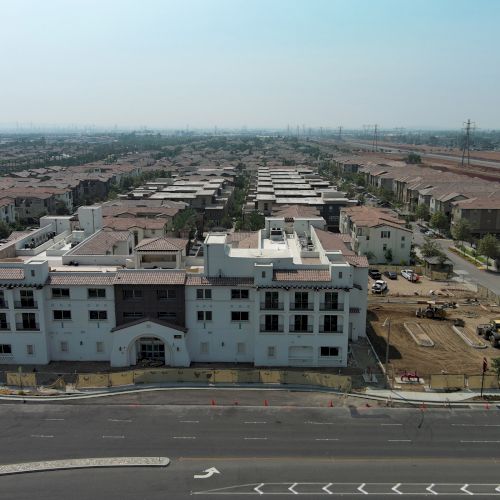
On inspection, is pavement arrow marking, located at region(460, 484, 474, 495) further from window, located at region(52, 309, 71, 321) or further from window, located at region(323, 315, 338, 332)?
window, located at region(52, 309, 71, 321)

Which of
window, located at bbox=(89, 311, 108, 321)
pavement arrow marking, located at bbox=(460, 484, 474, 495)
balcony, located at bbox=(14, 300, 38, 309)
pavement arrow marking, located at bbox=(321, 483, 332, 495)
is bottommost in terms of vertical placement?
pavement arrow marking, located at bbox=(460, 484, 474, 495)

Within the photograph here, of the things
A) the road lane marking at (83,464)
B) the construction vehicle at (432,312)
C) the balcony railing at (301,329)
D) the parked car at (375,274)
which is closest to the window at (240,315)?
the balcony railing at (301,329)

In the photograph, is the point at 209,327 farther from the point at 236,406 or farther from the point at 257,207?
the point at 257,207

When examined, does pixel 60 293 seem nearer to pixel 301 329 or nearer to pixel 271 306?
pixel 271 306

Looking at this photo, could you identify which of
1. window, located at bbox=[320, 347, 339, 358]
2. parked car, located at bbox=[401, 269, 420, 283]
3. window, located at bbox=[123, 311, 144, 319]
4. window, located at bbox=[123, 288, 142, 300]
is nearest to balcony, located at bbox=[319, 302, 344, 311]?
window, located at bbox=[320, 347, 339, 358]

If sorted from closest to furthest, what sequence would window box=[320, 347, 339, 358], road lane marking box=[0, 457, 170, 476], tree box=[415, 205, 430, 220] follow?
road lane marking box=[0, 457, 170, 476] → window box=[320, 347, 339, 358] → tree box=[415, 205, 430, 220]

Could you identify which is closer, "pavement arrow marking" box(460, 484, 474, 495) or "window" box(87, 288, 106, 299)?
"pavement arrow marking" box(460, 484, 474, 495)

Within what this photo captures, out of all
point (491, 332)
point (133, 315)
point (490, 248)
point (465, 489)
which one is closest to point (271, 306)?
point (133, 315)
